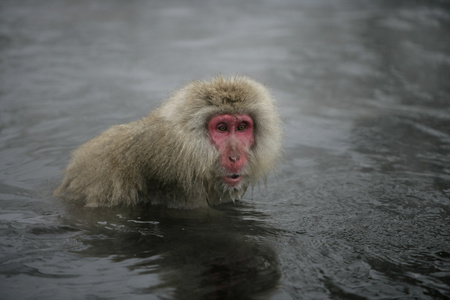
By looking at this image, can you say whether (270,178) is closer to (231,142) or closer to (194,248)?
(231,142)

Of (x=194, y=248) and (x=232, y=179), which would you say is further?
(x=232, y=179)

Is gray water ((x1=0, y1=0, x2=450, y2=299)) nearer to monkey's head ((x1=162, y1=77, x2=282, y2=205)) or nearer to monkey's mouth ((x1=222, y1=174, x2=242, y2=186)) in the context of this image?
monkey's mouth ((x1=222, y1=174, x2=242, y2=186))

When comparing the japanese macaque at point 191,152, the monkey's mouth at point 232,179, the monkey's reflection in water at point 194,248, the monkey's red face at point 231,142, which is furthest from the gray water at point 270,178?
the monkey's red face at point 231,142

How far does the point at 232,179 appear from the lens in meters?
4.86

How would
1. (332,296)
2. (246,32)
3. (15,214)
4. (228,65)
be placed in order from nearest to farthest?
(332,296) → (15,214) → (228,65) → (246,32)

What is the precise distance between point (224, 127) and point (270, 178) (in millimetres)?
1819

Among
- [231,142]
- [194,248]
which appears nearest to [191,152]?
[231,142]

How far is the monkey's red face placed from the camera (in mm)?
4770

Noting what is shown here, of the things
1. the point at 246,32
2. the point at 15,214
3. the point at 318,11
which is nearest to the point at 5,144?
Result: the point at 15,214

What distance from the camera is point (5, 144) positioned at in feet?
23.6

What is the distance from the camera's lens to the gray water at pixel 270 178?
415 centimetres

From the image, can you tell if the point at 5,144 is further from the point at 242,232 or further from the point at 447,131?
the point at 447,131

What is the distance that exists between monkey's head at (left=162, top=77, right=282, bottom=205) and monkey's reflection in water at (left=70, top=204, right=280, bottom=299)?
43cm

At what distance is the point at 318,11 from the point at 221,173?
1268 centimetres
